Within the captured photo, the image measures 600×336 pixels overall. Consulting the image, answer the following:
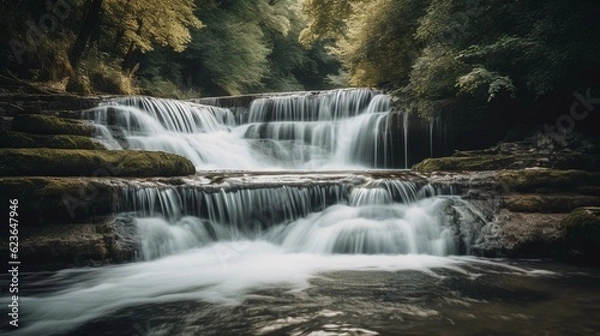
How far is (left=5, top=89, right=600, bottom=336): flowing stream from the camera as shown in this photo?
3330 mm

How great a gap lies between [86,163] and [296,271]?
398 cm

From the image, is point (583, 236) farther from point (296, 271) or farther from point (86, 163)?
point (86, 163)

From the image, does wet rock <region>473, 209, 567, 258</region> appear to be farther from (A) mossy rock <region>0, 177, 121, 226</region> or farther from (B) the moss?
(A) mossy rock <region>0, 177, 121, 226</region>

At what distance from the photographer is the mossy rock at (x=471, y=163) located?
844cm

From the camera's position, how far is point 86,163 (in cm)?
637

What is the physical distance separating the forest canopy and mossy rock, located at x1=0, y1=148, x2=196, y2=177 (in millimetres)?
6459

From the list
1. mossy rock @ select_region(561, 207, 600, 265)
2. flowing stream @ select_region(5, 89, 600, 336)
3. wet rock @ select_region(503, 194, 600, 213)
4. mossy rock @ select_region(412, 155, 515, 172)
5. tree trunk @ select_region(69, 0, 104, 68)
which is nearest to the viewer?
flowing stream @ select_region(5, 89, 600, 336)

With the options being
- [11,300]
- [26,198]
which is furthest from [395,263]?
[26,198]

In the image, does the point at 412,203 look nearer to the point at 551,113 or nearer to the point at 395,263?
the point at 395,263

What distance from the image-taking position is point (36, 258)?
499cm

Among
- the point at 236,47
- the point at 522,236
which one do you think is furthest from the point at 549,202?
the point at 236,47

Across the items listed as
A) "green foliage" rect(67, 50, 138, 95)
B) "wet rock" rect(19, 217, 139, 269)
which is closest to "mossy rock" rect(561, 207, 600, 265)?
"wet rock" rect(19, 217, 139, 269)

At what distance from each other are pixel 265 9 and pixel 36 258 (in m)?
26.4

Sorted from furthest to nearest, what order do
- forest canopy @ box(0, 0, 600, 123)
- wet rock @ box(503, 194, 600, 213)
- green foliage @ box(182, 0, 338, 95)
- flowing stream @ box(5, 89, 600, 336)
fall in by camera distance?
green foliage @ box(182, 0, 338, 95) < forest canopy @ box(0, 0, 600, 123) < wet rock @ box(503, 194, 600, 213) < flowing stream @ box(5, 89, 600, 336)
